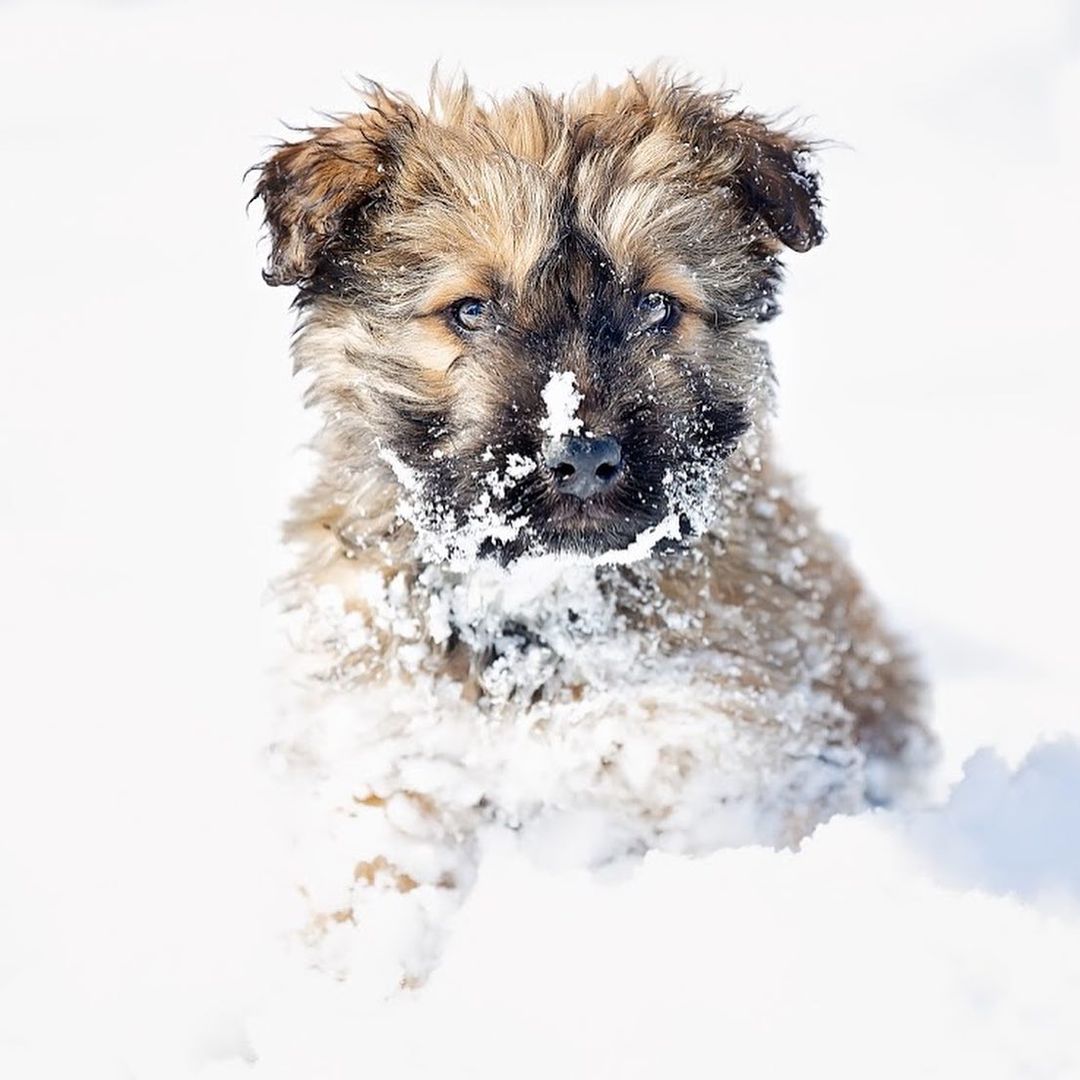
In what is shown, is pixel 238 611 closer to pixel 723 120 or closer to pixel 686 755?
pixel 686 755

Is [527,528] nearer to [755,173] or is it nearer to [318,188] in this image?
[318,188]

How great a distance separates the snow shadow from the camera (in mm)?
3297

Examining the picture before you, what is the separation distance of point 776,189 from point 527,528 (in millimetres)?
1174

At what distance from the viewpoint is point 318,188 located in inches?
139

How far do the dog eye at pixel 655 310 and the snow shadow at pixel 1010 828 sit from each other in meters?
1.35

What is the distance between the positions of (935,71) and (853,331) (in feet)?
11.1

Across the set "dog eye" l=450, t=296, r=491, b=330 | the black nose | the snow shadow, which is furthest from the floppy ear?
the snow shadow

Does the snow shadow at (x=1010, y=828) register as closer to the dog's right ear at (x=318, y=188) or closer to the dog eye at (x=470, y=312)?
the dog eye at (x=470, y=312)

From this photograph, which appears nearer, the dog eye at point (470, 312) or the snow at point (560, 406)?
the snow at point (560, 406)

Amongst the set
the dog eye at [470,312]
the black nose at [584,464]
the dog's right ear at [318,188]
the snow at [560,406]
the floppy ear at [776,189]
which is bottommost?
the black nose at [584,464]

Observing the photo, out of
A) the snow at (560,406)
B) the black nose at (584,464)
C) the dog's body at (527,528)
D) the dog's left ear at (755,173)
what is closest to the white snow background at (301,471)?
the dog's body at (527,528)

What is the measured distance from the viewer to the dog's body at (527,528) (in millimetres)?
A: 3350

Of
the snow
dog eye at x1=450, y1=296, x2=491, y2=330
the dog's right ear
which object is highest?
the dog's right ear

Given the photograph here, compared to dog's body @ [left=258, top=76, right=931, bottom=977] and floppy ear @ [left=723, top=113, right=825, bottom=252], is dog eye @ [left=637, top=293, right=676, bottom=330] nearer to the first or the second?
dog's body @ [left=258, top=76, right=931, bottom=977]
